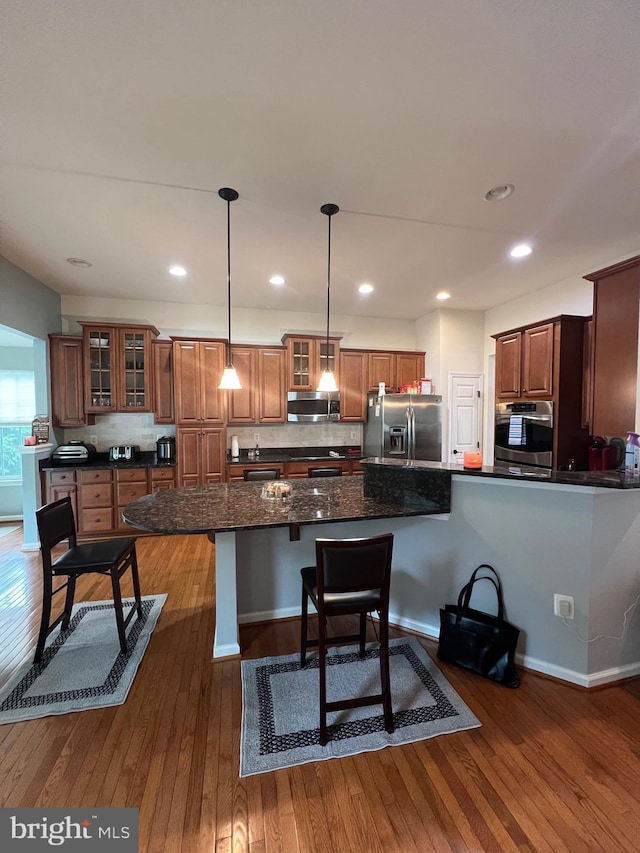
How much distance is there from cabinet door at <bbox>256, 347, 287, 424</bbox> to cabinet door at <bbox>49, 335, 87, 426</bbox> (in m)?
2.17

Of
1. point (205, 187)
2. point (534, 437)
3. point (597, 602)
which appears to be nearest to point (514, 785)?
point (597, 602)

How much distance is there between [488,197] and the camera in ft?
7.68

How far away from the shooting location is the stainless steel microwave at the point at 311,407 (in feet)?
15.7

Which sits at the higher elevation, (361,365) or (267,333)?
(267,333)

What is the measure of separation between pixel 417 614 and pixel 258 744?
1.25 meters

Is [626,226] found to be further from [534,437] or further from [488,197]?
[534,437]

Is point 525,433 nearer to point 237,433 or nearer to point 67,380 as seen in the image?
point 237,433

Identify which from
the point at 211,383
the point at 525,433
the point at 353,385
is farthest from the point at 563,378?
the point at 211,383

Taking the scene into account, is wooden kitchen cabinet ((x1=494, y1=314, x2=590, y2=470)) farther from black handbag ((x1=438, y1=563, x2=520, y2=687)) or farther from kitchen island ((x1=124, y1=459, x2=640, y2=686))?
black handbag ((x1=438, y1=563, x2=520, y2=687))

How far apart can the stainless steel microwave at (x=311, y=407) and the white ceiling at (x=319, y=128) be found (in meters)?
1.92

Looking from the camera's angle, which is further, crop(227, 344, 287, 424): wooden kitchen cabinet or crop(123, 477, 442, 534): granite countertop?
crop(227, 344, 287, 424): wooden kitchen cabinet

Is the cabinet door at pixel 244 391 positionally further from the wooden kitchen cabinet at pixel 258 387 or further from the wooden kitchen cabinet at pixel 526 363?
the wooden kitchen cabinet at pixel 526 363

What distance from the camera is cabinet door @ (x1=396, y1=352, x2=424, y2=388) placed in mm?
5195

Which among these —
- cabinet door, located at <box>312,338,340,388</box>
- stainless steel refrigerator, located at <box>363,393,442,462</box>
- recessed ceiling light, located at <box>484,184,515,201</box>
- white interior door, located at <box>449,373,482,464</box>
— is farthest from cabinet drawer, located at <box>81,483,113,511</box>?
recessed ceiling light, located at <box>484,184,515,201</box>
